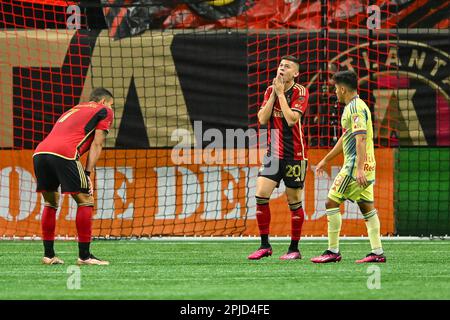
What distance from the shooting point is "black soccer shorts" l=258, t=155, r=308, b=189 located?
11688mm

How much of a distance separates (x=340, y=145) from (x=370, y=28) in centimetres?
444

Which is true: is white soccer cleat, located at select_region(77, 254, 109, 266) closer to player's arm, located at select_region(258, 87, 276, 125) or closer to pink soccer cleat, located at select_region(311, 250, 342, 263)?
pink soccer cleat, located at select_region(311, 250, 342, 263)

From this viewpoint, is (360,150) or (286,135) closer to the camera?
(360,150)

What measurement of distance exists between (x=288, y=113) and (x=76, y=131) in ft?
7.46

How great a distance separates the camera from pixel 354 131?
10922 mm

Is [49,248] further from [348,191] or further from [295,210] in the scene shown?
[348,191]

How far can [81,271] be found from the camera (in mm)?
10141

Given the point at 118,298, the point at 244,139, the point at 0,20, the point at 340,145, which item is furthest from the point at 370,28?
the point at 118,298

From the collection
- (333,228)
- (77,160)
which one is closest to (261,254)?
(333,228)

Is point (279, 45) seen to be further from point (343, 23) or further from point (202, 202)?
point (202, 202)

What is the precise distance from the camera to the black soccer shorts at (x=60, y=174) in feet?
35.2

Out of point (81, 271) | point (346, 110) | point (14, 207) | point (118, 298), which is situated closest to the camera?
point (118, 298)

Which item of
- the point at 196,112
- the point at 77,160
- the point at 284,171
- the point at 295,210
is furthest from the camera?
the point at 196,112

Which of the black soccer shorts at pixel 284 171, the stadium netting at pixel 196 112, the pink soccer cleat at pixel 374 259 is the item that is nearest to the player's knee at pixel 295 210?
the black soccer shorts at pixel 284 171
